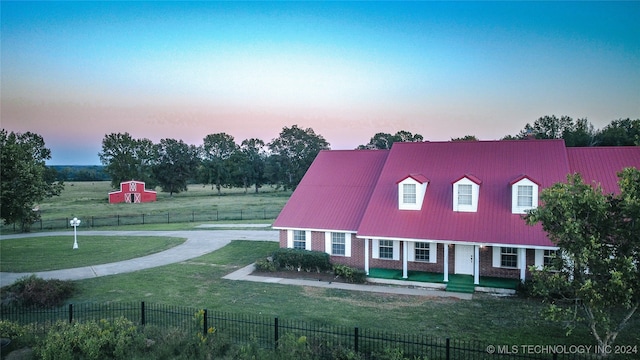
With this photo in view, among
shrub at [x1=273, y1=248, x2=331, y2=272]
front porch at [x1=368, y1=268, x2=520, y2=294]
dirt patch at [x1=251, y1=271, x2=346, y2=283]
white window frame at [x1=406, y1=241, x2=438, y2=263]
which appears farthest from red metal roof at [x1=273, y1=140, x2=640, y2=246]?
dirt patch at [x1=251, y1=271, x2=346, y2=283]

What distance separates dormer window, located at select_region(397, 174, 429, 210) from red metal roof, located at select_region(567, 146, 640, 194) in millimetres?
8416

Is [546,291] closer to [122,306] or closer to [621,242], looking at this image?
[621,242]

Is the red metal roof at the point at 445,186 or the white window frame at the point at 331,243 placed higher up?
the red metal roof at the point at 445,186

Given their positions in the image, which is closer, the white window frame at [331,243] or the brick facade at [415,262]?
the brick facade at [415,262]

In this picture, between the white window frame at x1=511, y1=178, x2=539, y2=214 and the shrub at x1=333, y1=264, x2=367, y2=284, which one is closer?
the white window frame at x1=511, y1=178, x2=539, y2=214

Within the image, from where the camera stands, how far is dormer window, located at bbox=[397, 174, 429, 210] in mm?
23622

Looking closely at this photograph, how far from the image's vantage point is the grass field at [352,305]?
15.2 meters

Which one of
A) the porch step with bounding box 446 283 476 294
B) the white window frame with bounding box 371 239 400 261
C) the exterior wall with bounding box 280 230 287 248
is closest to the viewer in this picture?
the porch step with bounding box 446 283 476 294

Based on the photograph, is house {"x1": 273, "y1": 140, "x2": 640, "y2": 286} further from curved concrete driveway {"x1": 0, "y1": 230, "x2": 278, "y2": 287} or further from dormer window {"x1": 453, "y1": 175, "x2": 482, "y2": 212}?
curved concrete driveway {"x1": 0, "y1": 230, "x2": 278, "y2": 287}

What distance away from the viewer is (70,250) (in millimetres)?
32156

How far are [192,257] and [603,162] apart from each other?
26.7 m

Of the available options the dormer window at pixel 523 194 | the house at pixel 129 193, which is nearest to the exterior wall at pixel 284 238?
the dormer window at pixel 523 194

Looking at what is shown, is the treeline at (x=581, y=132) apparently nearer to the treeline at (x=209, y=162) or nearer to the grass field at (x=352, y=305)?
the treeline at (x=209, y=162)

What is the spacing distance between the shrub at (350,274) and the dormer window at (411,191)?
14.7 ft
